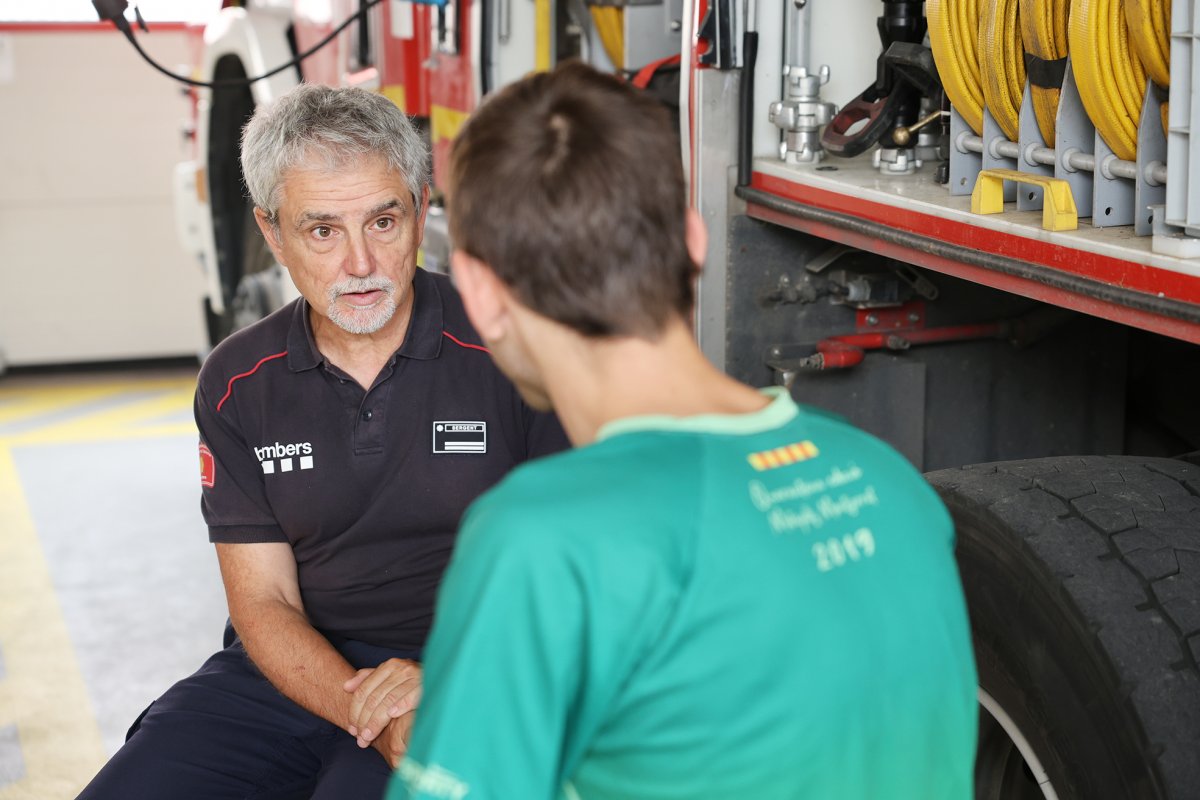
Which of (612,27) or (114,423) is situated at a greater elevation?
(612,27)

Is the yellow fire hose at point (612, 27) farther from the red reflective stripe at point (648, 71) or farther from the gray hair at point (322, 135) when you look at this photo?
the gray hair at point (322, 135)

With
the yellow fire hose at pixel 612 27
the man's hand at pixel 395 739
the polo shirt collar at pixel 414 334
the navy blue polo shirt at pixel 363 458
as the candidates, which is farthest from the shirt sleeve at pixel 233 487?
the yellow fire hose at pixel 612 27

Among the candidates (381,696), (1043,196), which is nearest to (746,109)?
(1043,196)

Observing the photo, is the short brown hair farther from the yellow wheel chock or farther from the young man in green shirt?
the yellow wheel chock

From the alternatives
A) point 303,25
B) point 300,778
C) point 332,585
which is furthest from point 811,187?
point 303,25

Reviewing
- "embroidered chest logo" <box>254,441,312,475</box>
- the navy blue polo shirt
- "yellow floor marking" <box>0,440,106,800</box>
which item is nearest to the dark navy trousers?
the navy blue polo shirt

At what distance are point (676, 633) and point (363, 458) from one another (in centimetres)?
115

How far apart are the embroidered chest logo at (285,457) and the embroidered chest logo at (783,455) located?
3.67 feet

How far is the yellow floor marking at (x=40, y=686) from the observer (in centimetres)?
319

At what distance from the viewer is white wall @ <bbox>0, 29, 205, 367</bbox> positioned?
22.9ft

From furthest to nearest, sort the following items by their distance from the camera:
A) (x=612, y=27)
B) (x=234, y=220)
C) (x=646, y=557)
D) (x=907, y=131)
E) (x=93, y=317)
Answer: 1. (x=93, y=317)
2. (x=234, y=220)
3. (x=612, y=27)
4. (x=907, y=131)
5. (x=646, y=557)

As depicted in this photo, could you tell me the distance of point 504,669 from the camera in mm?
1042

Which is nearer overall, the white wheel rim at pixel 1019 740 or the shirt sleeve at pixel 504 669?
the shirt sleeve at pixel 504 669

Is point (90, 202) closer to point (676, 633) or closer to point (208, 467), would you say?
point (208, 467)
